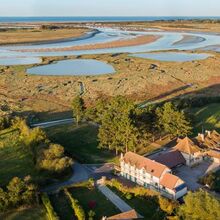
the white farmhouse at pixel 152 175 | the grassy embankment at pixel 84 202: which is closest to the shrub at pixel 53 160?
the grassy embankment at pixel 84 202

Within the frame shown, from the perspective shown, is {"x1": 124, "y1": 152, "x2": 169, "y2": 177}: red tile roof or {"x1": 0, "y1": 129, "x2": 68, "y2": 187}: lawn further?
{"x1": 0, "y1": 129, "x2": 68, "y2": 187}: lawn

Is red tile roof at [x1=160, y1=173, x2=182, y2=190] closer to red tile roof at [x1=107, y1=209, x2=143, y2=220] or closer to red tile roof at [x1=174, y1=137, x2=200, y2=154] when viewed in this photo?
red tile roof at [x1=107, y1=209, x2=143, y2=220]

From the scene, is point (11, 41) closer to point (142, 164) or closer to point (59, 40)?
point (59, 40)

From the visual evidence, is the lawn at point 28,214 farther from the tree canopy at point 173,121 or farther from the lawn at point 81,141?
the tree canopy at point 173,121

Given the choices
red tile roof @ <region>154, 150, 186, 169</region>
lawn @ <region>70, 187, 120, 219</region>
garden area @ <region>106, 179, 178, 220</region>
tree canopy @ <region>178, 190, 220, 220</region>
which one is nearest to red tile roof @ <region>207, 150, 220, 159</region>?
red tile roof @ <region>154, 150, 186, 169</region>

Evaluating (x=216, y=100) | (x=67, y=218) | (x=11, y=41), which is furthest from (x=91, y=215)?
(x=11, y=41)

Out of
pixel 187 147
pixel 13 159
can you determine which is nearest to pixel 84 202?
pixel 13 159
